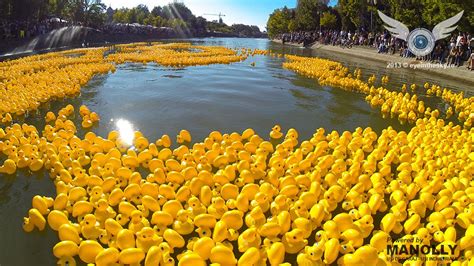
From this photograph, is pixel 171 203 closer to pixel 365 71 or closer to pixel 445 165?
pixel 445 165

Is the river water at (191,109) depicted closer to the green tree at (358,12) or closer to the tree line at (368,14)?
the tree line at (368,14)

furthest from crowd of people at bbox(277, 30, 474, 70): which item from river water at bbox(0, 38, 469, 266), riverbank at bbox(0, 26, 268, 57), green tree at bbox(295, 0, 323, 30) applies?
riverbank at bbox(0, 26, 268, 57)

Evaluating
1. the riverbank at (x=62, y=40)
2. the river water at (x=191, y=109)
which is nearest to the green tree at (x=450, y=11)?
the river water at (x=191, y=109)

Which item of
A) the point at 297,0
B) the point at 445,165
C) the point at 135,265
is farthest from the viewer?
the point at 297,0

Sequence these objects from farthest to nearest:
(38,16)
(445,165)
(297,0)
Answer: (297,0)
(38,16)
(445,165)

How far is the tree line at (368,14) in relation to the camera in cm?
2497

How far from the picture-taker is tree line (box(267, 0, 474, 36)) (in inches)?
983

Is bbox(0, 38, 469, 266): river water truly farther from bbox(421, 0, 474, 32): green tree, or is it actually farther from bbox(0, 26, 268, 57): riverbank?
bbox(0, 26, 268, 57): riverbank

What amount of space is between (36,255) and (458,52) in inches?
1029

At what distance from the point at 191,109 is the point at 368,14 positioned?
134ft

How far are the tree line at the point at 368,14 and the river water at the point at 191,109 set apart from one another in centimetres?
706

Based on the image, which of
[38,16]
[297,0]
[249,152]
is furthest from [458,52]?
[297,0]

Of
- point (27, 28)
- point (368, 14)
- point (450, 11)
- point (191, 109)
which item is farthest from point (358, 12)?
point (27, 28)

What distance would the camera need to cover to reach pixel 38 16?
46.7m
